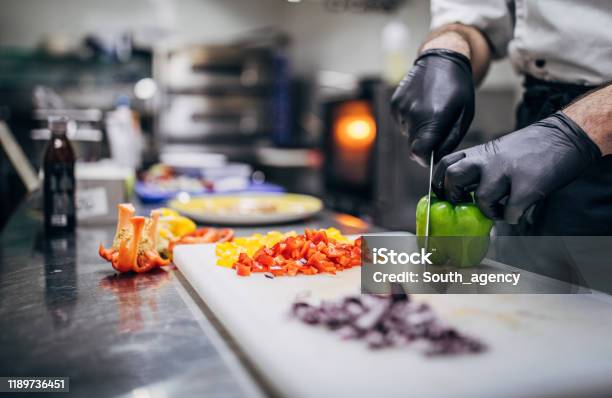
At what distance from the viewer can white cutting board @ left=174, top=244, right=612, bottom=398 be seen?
61cm

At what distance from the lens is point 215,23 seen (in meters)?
6.93

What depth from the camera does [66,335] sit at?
786 mm

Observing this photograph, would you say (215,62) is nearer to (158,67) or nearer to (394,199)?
(158,67)

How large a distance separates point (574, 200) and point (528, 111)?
1.00 feet

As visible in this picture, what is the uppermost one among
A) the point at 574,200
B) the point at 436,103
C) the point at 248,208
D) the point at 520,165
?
the point at 436,103

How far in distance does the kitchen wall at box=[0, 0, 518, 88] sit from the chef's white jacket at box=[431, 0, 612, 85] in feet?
11.0

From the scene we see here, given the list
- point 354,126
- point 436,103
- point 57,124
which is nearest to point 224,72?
point 354,126

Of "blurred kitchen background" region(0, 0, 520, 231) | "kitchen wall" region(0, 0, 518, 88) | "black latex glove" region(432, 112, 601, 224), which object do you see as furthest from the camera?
"kitchen wall" region(0, 0, 518, 88)

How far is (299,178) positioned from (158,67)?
6.00 ft

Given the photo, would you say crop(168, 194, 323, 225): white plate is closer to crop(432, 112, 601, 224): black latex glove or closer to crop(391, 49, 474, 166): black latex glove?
crop(391, 49, 474, 166): black latex glove

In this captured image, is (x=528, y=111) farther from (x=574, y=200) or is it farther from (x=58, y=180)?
(x=58, y=180)

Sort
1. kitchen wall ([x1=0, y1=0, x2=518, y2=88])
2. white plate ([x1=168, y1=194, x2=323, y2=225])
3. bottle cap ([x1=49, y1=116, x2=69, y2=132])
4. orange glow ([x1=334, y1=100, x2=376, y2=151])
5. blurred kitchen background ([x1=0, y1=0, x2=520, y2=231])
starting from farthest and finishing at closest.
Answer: kitchen wall ([x1=0, y1=0, x2=518, y2=88])
blurred kitchen background ([x1=0, y1=0, x2=520, y2=231])
orange glow ([x1=334, y1=100, x2=376, y2=151])
white plate ([x1=168, y1=194, x2=323, y2=225])
bottle cap ([x1=49, y1=116, x2=69, y2=132])

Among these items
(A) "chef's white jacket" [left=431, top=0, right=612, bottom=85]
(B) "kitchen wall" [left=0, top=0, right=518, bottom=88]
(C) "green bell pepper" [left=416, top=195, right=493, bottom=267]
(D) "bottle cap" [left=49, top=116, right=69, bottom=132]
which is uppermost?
(B) "kitchen wall" [left=0, top=0, right=518, bottom=88]

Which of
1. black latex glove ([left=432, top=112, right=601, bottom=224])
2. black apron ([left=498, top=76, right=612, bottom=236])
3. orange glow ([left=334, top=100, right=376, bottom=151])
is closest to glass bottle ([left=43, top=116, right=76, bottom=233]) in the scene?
black latex glove ([left=432, top=112, right=601, bottom=224])
